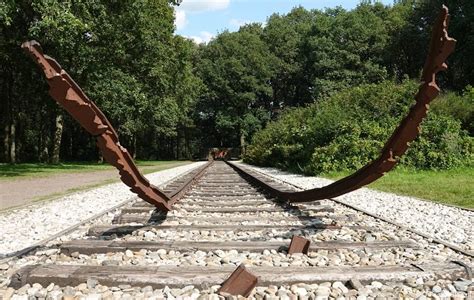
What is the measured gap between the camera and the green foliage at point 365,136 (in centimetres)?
1661

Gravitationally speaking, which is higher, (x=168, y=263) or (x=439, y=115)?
(x=439, y=115)

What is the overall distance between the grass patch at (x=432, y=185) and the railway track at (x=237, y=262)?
161 inches

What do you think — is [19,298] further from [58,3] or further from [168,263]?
[58,3]

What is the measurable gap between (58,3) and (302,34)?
5623 centimetres

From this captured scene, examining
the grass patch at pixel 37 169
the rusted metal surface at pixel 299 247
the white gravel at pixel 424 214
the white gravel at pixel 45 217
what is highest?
the rusted metal surface at pixel 299 247

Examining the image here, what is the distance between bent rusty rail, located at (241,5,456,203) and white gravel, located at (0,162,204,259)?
11.7 feet

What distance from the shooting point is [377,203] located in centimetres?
902

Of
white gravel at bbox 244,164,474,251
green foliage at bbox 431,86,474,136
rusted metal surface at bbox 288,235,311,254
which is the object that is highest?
green foliage at bbox 431,86,474,136

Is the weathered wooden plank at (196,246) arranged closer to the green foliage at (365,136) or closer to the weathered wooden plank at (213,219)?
the weathered wooden plank at (213,219)

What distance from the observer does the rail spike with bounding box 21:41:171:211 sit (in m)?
3.49

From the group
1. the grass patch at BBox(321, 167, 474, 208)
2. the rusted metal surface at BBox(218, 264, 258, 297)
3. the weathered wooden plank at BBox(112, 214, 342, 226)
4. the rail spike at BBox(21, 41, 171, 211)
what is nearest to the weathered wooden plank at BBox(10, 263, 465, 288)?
the rusted metal surface at BBox(218, 264, 258, 297)

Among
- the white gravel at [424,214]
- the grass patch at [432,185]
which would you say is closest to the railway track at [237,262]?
the white gravel at [424,214]

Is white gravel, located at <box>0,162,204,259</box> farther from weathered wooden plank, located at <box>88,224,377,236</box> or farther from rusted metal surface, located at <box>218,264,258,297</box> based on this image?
rusted metal surface, located at <box>218,264,258,297</box>

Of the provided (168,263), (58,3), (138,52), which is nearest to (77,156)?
(138,52)
